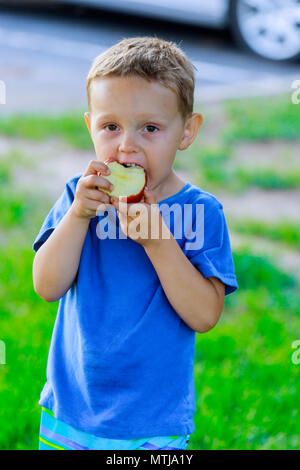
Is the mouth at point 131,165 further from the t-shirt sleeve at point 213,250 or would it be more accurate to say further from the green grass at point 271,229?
the green grass at point 271,229

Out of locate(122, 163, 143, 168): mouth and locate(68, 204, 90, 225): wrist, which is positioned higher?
locate(122, 163, 143, 168): mouth

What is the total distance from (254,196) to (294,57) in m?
2.81

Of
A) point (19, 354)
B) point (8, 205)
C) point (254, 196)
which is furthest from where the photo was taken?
point (254, 196)

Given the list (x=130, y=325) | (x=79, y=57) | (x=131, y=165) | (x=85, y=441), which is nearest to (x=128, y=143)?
(x=131, y=165)

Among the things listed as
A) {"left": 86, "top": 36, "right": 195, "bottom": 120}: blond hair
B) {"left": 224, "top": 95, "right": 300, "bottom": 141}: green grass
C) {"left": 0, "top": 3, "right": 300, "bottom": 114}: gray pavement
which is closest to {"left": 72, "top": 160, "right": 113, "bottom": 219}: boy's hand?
{"left": 86, "top": 36, "right": 195, "bottom": 120}: blond hair

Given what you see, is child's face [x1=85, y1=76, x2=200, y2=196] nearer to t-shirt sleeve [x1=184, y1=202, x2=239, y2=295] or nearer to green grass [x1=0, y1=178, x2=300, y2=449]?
t-shirt sleeve [x1=184, y1=202, x2=239, y2=295]

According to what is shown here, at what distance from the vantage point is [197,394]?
2.63 metres

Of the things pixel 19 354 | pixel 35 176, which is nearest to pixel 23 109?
pixel 35 176

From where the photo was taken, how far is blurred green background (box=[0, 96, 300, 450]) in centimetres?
251

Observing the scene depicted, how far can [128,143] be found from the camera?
4.96ft

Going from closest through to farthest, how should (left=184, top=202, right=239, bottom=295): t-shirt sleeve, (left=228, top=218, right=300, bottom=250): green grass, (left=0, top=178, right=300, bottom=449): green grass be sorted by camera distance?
(left=184, top=202, right=239, bottom=295): t-shirt sleeve
(left=0, top=178, right=300, bottom=449): green grass
(left=228, top=218, right=300, bottom=250): green grass

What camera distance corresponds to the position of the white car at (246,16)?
6500 millimetres

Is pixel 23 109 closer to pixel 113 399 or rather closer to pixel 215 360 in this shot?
pixel 215 360

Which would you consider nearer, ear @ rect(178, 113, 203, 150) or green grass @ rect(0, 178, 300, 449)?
ear @ rect(178, 113, 203, 150)
